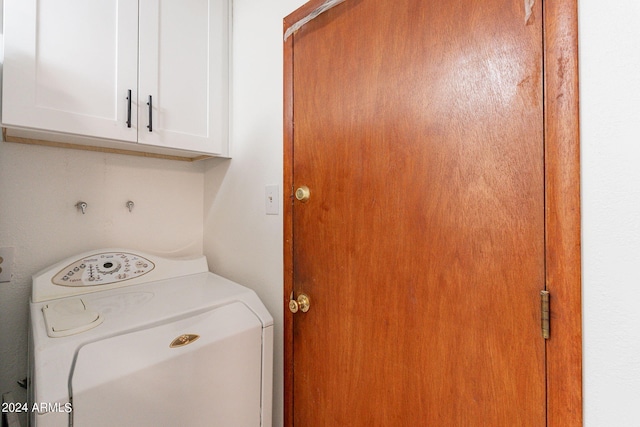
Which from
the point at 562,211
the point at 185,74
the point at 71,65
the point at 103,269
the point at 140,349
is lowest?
the point at 140,349

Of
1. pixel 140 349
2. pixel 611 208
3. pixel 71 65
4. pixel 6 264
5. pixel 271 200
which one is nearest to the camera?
pixel 611 208

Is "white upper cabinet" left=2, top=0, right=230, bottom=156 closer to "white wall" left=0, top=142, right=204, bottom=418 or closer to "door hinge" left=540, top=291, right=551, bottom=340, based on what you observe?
"white wall" left=0, top=142, right=204, bottom=418

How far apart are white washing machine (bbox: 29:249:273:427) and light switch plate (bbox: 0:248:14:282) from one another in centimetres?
22

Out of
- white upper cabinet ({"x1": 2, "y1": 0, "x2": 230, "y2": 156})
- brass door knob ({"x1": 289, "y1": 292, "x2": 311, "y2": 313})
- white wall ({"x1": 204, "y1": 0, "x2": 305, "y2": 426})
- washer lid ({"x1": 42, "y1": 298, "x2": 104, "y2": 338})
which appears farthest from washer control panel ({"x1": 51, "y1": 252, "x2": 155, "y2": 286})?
brass door knob ({"x1": 289, "y1": 292, "x2": 311, "y2": 313})

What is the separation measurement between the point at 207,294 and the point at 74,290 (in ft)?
1.64

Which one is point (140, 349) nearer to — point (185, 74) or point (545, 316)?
point (545, 316)

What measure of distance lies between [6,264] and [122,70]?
2.94 feet

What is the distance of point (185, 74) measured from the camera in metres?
1.19

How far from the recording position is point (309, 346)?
38.1 inches

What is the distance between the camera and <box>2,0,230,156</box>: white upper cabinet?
85 cm

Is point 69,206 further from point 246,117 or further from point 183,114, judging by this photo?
point 246,117

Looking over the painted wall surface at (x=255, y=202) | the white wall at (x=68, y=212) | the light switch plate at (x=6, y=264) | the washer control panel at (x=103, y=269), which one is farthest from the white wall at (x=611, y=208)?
the light switch plate at (x=6, y=264)

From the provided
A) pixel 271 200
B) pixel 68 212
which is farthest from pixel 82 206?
pixel 271 200

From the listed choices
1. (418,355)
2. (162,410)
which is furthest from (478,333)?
(162,410)
